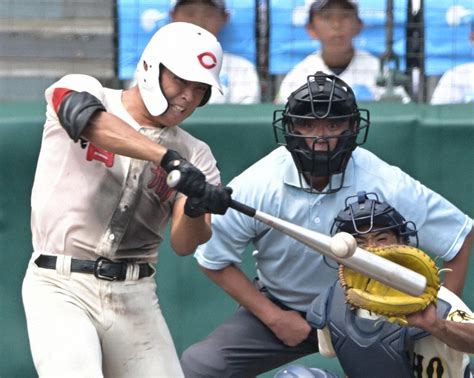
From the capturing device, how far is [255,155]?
6422mm

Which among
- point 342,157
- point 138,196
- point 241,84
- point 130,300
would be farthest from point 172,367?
point 241,84

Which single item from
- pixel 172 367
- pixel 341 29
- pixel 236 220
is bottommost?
pixel 172 367

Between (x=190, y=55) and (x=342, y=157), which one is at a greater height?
(x=190, y=55)

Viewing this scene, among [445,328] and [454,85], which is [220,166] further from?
[445,328]

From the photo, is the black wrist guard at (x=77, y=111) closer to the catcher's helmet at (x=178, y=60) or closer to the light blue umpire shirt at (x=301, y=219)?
the catcher's helmet at (x=178, y=60)

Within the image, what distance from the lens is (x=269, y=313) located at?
5613mm

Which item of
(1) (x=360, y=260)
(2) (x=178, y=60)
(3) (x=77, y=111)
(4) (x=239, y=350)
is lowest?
(4) (x=239, y=350)

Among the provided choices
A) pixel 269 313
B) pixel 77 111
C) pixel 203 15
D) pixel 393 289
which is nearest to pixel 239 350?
pixel 269 313

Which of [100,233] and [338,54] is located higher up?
[338,54]

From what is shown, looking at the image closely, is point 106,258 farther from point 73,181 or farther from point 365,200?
point 365,200

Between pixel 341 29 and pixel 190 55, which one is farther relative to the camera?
pixel 341 29

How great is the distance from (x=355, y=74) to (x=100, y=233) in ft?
7.60

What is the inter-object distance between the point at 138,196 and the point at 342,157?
2.88ft

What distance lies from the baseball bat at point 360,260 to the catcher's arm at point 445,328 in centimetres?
16
